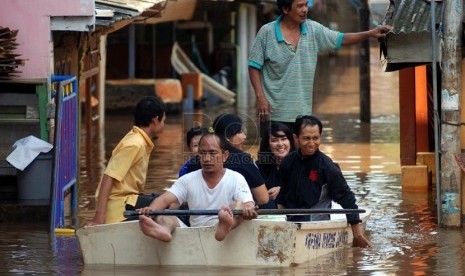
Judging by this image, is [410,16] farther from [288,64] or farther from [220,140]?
[220,140]

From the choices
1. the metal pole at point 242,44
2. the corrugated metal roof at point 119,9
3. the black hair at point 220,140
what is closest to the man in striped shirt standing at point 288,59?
the black hair at point 220,140

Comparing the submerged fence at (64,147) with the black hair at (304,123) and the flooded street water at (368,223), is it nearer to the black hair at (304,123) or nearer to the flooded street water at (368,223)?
the flooded street water at (368,223)

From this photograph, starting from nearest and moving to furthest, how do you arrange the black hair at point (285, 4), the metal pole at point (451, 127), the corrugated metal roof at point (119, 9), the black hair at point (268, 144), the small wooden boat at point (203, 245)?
1. the small wooden boat at point (203, 245)
2. the black hair at point (268, 144)
3. the black hair at point (285, 4)
4. the metal pole at point (451, 127)
5. the corrugated metal roof at point (119, 9)

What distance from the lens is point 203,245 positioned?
9703 mm

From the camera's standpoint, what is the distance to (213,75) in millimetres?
32656

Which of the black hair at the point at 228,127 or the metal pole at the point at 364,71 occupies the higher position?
the metal pole at the point at 364,71

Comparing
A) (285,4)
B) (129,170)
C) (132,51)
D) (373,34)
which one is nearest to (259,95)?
(285,4)

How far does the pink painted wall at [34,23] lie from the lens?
12781mm

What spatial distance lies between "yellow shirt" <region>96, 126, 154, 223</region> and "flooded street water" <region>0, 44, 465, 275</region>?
514 millimetres

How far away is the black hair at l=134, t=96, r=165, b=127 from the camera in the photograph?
10.4m

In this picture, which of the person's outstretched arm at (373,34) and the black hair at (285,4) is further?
the person's outstretched arm at (373,34)

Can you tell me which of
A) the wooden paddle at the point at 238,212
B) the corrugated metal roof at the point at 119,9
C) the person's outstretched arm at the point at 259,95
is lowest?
the wooden paddle at the point at 238,212

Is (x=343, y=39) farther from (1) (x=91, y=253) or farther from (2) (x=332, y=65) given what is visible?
(2) (x=332, y=65)

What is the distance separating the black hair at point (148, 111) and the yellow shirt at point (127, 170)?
3.0 inches
